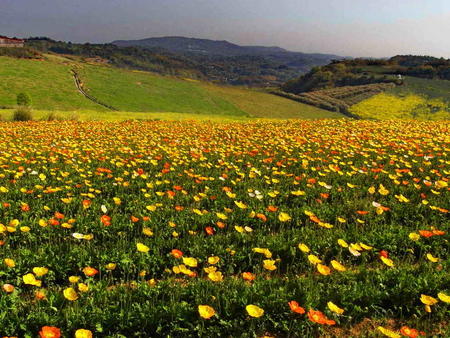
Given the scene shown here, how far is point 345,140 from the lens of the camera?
10703mm

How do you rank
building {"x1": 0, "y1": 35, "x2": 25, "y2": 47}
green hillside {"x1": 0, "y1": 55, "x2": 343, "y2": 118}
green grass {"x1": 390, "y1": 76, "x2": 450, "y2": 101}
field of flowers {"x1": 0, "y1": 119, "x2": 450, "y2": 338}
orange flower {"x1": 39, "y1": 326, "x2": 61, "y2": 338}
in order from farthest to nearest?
building {"x1": 0, "y1": 35, "x2": 25, "y2": 47}
green hillside {"x1": 0, "y1": 55, "x2": 343, "y2": 118}
green grass {"x1": 390, "y1": 76, "x2": 450, "y2": 101}
field of flowers {"x1": 0, "y1": 119, "x2": 450, "y2": 338}
orange flower {"x1": 39, "y1": 326, "x2": 61, "y2": 338}

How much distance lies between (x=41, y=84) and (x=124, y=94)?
1704cm

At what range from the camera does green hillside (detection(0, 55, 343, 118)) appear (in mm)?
57031

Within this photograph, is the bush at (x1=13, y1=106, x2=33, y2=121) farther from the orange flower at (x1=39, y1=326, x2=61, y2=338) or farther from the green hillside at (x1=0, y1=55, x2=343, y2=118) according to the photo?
the green hillside at (x1=0, y1=55, x2=343, y2=118)

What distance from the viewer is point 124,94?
6869 cm

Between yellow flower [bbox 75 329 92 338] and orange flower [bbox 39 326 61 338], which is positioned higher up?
orange flower [bbox 39 326 61 338]

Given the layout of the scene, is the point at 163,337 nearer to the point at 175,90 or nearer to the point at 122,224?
the point at 122,224

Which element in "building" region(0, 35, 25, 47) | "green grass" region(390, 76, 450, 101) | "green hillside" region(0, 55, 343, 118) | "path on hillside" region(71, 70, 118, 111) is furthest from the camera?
"building" region(0, 35, 25, 47)

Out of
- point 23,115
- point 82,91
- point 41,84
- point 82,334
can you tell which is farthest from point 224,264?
point 41,84

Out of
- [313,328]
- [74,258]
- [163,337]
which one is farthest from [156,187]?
[313,328]

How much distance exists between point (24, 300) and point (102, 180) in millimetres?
3918

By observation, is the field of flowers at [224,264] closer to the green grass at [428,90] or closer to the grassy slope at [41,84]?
the grassy slope at [41,84]

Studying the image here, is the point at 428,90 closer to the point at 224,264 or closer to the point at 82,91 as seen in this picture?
the point at 224,264

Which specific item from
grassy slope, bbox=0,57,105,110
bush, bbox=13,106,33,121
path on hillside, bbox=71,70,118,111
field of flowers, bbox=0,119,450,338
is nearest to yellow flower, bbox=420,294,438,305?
field of flowers, bbox=0,119,450,338
